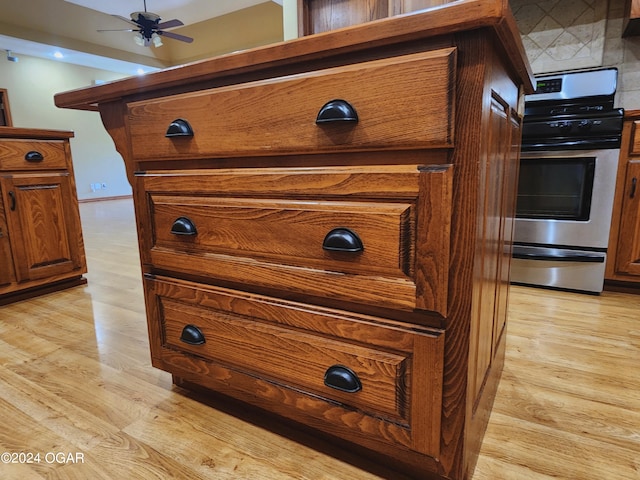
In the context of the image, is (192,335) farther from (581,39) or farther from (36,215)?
(581,39)

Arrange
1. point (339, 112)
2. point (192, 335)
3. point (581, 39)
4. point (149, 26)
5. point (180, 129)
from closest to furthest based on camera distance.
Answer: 1. point (339, 112)
2. point (180, 129)
3. point (192, 335)
4. point (581, 39)
5. point (149, 26)

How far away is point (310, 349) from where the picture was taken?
2.70 ft

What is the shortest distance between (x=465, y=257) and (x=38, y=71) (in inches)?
321

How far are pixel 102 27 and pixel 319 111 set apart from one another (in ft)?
22.0

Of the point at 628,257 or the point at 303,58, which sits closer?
the point at 303,58

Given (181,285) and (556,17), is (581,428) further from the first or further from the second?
(556,17)

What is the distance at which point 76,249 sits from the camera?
2.21 meters

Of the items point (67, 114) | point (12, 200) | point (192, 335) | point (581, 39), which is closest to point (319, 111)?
point (192, 335)

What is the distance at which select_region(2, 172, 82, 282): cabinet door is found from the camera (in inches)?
76.0

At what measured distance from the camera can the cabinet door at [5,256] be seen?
74.4 inches

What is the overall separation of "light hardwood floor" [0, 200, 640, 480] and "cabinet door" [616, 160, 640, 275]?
38 cm

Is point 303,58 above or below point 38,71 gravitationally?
below

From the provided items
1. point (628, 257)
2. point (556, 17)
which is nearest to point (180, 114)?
point (628, 257)

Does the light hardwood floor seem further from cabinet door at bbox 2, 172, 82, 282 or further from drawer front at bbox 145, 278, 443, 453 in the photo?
cabinet door at bbox 2, 172, 82, 282
